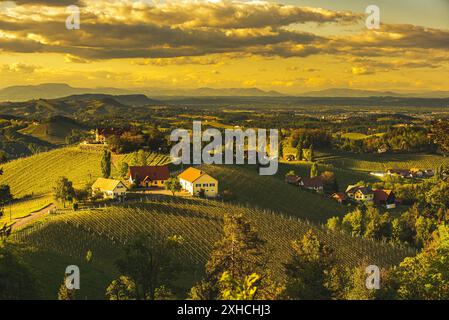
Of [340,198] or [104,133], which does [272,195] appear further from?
[104,133]

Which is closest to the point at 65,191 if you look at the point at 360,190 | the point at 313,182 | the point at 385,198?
the point at 313,182

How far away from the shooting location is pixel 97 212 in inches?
2913

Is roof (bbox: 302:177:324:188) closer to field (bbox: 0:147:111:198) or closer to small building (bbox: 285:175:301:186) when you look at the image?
small building (bbox: 285:175:301:186)

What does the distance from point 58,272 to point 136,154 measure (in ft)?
252

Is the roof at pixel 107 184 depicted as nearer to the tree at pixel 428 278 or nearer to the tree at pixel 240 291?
the tree at pixel 428 278

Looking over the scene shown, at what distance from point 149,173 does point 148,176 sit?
922 millimetres

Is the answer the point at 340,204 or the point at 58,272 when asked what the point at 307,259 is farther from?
the point at 340,204

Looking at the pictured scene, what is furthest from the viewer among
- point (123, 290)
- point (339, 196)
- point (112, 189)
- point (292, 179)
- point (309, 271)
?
point (292, 179)

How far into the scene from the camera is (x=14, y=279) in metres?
31.6

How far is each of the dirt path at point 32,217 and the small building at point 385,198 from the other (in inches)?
2944

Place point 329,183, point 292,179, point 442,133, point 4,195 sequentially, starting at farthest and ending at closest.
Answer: point 329,183
point 292,179
point 4,195
point 442,133

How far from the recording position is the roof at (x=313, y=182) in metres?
129

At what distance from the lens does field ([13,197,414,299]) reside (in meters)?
53.2
